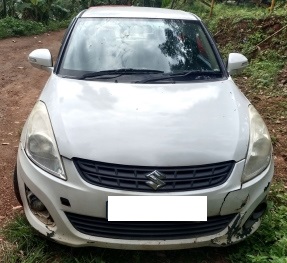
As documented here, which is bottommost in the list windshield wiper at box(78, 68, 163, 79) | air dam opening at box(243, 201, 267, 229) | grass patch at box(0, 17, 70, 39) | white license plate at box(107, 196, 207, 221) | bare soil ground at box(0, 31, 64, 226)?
grass patch at box(0, 17, 70, 39)

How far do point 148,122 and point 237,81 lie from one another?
4.58 meters

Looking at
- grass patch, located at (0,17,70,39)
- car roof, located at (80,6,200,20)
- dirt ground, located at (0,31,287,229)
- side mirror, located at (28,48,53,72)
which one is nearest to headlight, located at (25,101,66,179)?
dirt ground, located at (0,31,287,229)

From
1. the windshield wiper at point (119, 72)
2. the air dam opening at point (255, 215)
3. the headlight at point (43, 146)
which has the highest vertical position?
the windshield wiper at point (119, 72)

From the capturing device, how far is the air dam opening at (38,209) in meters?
2.30

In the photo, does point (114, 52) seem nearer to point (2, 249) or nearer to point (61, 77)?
point (61, 77)

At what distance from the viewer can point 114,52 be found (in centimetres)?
325

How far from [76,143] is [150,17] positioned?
6.18 ft

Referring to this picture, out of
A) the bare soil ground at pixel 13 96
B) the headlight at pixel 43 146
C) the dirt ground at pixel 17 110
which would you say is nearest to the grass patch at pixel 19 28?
the bare soil ground at pixel 13 96

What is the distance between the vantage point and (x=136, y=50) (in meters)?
3.31

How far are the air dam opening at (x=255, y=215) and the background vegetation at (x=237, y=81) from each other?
185 mm

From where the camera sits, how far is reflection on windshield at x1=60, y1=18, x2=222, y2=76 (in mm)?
3160

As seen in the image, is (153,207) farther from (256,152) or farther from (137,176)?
(256,152)

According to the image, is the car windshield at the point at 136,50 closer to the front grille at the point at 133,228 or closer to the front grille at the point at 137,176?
the front grille at the point at 137,176

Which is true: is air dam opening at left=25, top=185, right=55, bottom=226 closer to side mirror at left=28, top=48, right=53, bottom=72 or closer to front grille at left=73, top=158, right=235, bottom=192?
front grille at left=73, top=158, right=235, bottom=192
